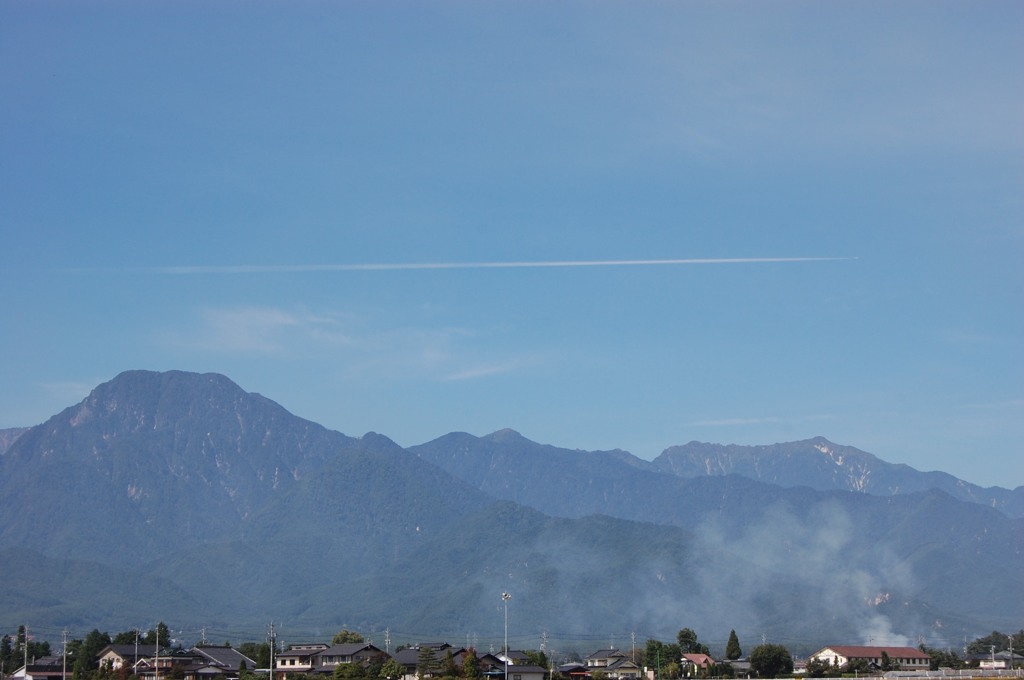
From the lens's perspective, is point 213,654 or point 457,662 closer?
point 457,662

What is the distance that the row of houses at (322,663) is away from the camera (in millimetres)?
110606

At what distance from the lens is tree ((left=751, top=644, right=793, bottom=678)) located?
127819 mm

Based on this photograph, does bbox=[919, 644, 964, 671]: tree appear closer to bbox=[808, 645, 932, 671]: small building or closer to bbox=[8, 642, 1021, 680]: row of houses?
bbox=[808, 645, 932, 671]: small building

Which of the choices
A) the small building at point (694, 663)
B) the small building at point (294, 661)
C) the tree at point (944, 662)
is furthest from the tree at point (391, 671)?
the tree at point (944, 662)

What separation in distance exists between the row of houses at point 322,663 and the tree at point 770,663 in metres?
2.87

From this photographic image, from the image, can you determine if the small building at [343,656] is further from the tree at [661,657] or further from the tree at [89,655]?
the tree at [661,657]

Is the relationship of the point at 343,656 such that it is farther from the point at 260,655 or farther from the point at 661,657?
the point at 661,657

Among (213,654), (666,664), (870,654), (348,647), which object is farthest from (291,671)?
(870,654)

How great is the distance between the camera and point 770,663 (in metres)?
128

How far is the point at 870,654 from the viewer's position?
151000 millimetres

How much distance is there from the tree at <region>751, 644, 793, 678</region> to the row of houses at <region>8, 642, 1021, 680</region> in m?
2.87

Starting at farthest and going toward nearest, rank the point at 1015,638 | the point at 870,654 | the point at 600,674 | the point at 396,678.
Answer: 1. the point at 1015,638
2. the point at 870,654
3. the point at 600,674
4. the point at 396,678

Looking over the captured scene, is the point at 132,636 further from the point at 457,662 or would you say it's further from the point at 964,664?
the point at 964,664

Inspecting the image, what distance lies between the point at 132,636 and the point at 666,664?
5482 cm
